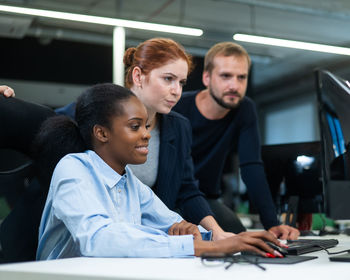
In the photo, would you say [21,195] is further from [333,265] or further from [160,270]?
[333,265]

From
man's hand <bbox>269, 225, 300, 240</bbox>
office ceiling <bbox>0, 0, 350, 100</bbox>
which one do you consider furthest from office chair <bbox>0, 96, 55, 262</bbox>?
office ceiling <bbox>0, 0, 350, 100</bbox>

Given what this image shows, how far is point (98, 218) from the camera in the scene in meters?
1.18

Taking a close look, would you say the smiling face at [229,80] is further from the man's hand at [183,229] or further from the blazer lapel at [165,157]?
the man's hand at [183,229]

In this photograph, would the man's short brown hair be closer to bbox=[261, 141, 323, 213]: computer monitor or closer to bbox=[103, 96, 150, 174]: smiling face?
bbox=[261, 141, 323, 213]: computer monitor

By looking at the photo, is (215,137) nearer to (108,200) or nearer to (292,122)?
(108,200)

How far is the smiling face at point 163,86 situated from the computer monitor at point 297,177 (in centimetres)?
77

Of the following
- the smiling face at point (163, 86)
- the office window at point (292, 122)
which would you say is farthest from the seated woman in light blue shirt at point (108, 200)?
the office window at point (292, 122)

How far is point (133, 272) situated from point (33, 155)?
688 mm

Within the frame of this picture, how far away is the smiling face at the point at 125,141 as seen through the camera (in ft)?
4.75

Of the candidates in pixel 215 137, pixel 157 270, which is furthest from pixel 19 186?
pixel 215 137

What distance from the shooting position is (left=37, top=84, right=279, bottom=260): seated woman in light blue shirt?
115cm

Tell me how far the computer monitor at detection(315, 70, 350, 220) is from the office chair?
0.80 metres

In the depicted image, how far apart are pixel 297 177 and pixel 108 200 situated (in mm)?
1250

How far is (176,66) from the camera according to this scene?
73.6 inches
